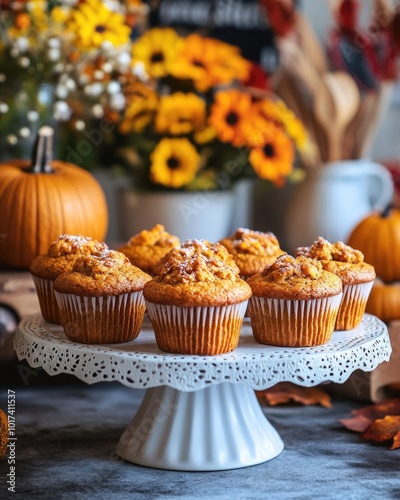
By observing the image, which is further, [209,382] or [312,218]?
[312,218]

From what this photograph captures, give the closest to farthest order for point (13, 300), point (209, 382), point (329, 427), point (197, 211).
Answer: point (209, 382) → point (329, 427) → point (13, 300) → point (197, 211)

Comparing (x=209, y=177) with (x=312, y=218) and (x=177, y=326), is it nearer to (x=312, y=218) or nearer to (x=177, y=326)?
(x=312, y=218)

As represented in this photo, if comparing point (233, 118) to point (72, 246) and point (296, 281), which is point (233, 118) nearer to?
point (72, 246)

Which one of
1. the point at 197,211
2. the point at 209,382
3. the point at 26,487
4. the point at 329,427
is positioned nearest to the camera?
the point at 209,382

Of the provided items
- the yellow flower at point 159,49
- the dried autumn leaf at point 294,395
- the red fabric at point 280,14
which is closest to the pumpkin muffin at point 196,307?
the dried autumn leaf at point 294,395

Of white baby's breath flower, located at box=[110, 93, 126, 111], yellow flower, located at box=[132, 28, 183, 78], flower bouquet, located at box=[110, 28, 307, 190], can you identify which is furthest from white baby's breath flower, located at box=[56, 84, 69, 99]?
yellow flower, located at box=[132, 28, 183, 78]

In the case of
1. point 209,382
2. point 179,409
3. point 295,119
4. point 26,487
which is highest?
point 295,119

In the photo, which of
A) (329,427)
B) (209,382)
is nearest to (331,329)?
(209,382)

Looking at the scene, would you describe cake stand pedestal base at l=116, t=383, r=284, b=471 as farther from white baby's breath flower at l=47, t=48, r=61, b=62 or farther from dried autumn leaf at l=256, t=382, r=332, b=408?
white baby's breath flower at l=47, t=48, r=61, b=62
